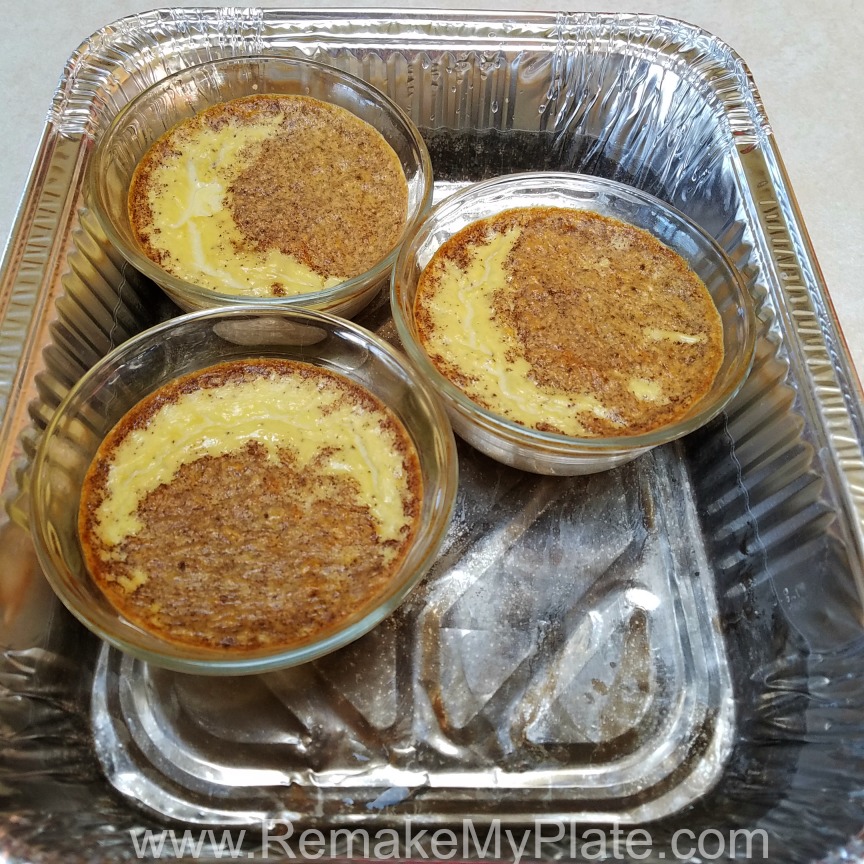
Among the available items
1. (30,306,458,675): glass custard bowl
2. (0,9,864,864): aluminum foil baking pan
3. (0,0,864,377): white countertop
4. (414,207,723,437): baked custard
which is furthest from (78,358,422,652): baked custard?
(0,0,864,377): white countertop

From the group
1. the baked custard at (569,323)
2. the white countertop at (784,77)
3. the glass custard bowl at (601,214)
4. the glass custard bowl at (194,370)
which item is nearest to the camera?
the glass custard bowl at (194,370)

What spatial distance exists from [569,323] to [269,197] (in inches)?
28.2

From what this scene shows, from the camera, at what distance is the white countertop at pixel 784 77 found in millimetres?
1901

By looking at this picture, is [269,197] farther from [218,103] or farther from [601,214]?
[601,214]

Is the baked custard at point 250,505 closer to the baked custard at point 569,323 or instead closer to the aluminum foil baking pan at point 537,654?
the aluminum foil baking pan at point 537,654

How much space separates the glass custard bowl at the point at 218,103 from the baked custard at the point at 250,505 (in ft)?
0.57

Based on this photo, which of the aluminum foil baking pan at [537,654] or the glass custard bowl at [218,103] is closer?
the aluminum foil baking pan at [537,654]

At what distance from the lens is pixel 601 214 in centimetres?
158

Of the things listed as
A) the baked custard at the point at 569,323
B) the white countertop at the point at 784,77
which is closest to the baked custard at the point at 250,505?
the baked custard at the point at 569,323

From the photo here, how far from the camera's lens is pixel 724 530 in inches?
52.4

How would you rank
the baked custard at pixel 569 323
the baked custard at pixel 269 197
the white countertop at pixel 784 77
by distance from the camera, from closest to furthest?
the baked custard at pixel 569 323
the baked custard at pixel 269 197
the white countertop at pixel 784 77

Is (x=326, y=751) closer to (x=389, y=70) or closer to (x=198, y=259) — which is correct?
(x=198, y=259)

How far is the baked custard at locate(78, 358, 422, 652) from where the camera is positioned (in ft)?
3.64

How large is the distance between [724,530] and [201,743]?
99cm
